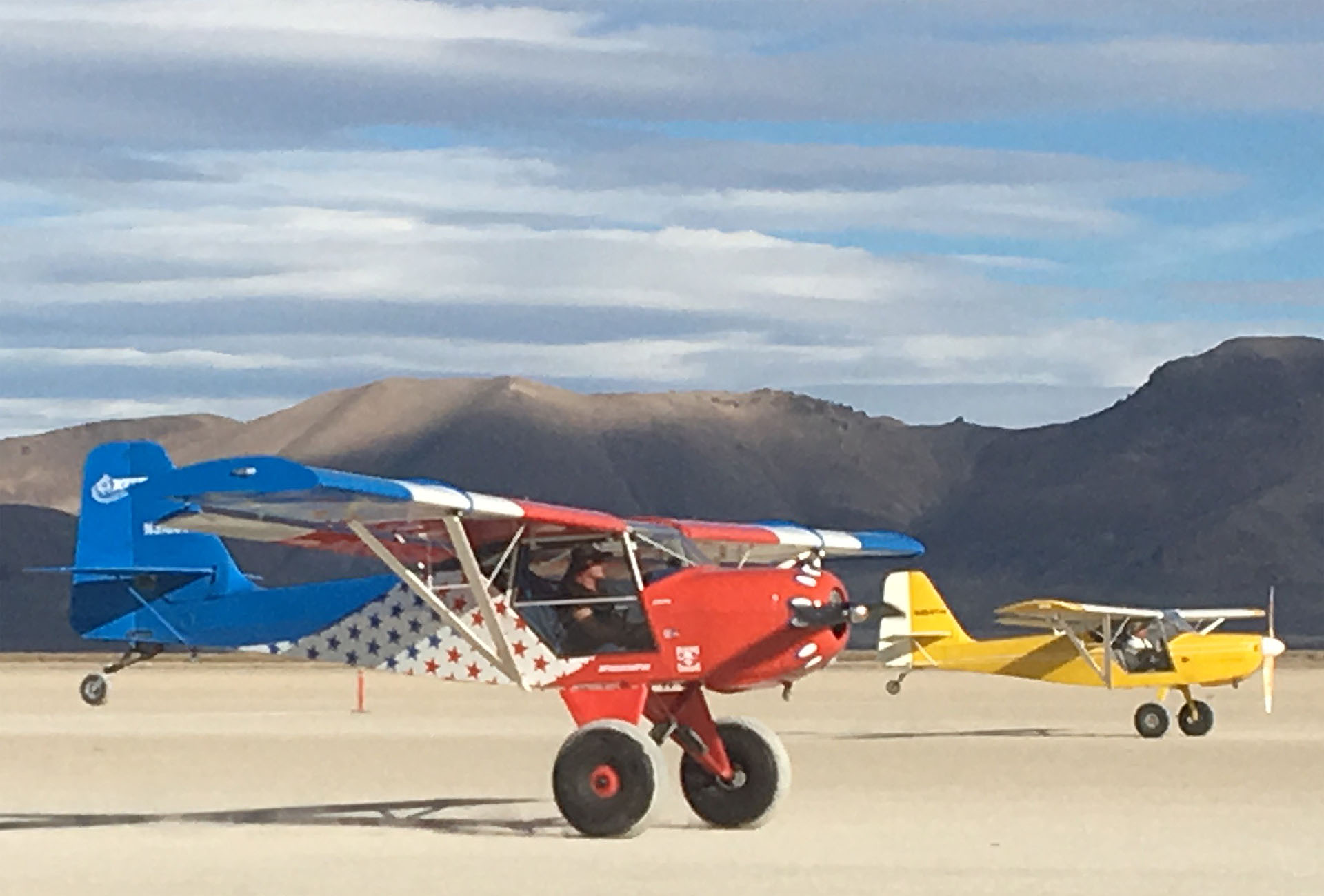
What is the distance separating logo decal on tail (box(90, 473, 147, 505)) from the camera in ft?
94.0

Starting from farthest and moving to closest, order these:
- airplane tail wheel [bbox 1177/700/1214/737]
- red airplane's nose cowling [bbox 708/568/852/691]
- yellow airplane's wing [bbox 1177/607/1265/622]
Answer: yellow airplane's wing [bbox 1177/607/1265/622], airplane tail wheel [bbox 1177/700/1214/737], red airplane's nose cowling [bbox 708/568/852/691]

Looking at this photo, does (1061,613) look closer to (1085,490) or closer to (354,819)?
(354,819)

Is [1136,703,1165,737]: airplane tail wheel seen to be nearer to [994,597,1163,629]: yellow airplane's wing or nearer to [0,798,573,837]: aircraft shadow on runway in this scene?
[994,597,1163,629]: yellow airplane's wing

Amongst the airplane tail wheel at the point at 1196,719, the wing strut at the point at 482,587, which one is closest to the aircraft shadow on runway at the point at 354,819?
the wing strut at the point at 482,587

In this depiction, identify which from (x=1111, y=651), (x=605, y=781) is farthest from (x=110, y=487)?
(x=605, y=781)

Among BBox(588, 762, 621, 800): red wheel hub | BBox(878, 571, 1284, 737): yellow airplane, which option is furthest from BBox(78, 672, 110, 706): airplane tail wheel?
BBox(588, 762, 621, 800): red wheel hub

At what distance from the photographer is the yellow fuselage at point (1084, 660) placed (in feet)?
106

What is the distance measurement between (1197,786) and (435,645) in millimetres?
7845

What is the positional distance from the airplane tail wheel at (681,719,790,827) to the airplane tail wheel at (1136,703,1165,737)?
47.8 ft

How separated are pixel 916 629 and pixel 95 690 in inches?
553

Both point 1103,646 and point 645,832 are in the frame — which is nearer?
point 645,832

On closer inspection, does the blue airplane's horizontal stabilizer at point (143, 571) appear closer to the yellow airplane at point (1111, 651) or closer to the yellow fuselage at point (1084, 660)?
the yellow airplane at point (1111, 651)

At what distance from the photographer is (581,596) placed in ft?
56.0

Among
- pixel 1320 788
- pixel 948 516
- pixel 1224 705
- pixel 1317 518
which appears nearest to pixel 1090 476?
pixel 948 516
